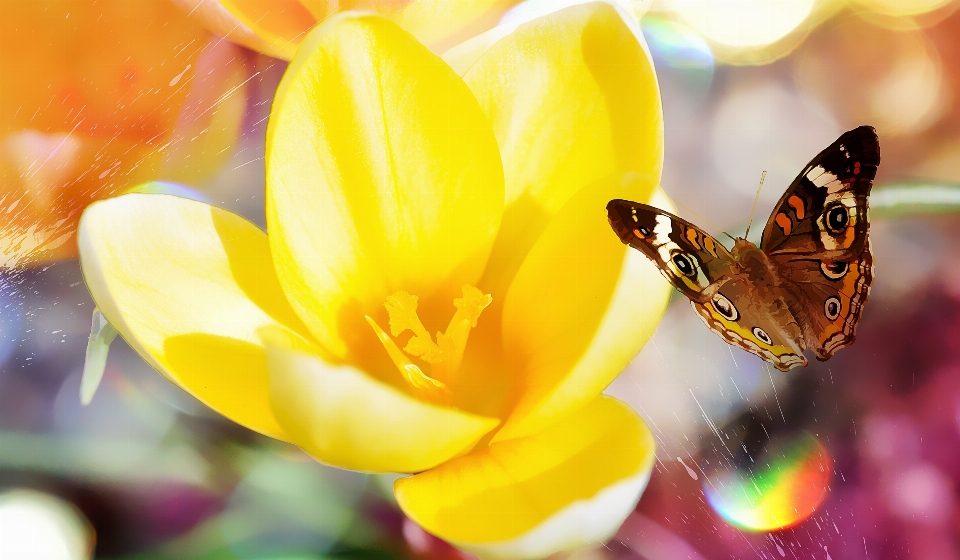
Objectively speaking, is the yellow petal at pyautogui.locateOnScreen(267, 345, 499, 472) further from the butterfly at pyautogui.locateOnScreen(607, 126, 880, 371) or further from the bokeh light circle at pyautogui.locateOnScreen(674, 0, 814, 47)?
the bokeh light circle at pyautogui.locateOnScreen(674, 0, 814, 47)

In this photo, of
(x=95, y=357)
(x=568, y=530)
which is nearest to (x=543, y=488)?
(x=568, y=530)

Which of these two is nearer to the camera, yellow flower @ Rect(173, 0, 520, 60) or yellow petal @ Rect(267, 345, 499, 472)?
yellow petal @ Rect(267, 345, 499, 472)

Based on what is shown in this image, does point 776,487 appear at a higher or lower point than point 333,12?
lower

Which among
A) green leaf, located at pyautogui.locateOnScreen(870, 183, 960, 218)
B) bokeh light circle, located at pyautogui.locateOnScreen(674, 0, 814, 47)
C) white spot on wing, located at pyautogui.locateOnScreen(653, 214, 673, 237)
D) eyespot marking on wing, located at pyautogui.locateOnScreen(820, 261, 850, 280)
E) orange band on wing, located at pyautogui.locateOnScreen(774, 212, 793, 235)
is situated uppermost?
bokeh light circle, located at pyautogui.locateOnScreen(674, 0, 814, 47)

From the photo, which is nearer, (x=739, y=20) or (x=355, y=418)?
(x=355, y=418)

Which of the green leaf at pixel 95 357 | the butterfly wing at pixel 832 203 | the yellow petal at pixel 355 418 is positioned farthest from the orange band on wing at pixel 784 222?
the green leaf at pixel 95 357

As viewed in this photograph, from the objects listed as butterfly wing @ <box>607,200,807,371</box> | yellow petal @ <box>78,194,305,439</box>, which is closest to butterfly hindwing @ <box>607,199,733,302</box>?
butterfly wing @ <box>607,200,807,371</box>

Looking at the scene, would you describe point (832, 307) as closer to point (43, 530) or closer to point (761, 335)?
point (761, 335)
